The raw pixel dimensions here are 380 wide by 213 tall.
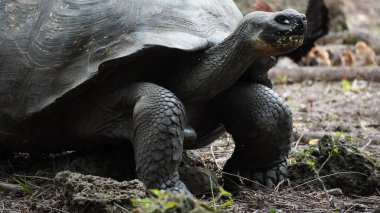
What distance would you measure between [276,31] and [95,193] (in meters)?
1.27

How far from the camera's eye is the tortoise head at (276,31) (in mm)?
3678

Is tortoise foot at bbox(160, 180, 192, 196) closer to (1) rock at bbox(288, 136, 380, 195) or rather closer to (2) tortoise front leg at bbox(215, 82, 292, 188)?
(2) tortoise front leg at bbox(215, 82, 292, 188)

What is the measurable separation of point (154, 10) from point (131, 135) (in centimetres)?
76

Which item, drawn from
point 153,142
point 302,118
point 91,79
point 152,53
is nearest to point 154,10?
point 152,53

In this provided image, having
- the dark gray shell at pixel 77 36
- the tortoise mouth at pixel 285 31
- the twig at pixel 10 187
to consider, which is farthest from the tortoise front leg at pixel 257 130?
the twig at pixel 10 187

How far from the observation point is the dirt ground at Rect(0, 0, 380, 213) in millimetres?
3871

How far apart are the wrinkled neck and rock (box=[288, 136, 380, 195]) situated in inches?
31.3

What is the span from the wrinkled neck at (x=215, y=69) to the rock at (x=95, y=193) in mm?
888

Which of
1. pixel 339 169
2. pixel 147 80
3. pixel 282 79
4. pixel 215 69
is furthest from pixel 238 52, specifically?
pixel 282 79

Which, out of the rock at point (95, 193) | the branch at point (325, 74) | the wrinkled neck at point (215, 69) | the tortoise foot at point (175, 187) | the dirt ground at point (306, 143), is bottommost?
the branch at point (325, 74)

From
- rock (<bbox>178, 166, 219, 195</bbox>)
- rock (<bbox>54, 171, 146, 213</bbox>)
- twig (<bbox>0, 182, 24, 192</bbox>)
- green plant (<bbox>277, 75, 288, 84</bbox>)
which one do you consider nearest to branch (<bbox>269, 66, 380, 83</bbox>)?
green plant (<bbox>277, 75, 288, 84</bbox>)

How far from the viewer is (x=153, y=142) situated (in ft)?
12.3

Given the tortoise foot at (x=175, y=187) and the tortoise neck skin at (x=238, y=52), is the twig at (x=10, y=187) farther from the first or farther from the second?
the tortoise neck skin at (x=238, y=52)

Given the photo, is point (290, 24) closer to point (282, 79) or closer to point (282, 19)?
point (282, 19)
